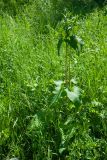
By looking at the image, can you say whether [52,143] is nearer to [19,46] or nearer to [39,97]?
[39,97]

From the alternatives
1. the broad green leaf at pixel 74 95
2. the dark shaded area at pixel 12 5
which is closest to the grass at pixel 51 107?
the broad green leaf at pixel 74 95

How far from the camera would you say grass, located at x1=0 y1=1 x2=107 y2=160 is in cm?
276

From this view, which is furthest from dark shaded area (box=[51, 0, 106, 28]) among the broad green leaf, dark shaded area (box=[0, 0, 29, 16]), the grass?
the broad green leaf

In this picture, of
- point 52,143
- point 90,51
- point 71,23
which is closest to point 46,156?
point 52,143

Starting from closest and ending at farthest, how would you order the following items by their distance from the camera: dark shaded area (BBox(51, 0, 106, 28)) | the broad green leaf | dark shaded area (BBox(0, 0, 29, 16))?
the broad green leaf
dark shaded area (BBox(51, 0, 106, 28))
dark shaded area (BBox(0, 0, 29, 16))

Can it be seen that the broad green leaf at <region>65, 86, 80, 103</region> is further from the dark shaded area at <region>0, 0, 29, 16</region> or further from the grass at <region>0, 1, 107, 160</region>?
the dark shaded area at <region>0, 0, 29, 16</region>

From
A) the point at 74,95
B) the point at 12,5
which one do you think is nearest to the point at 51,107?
the point at 74,95

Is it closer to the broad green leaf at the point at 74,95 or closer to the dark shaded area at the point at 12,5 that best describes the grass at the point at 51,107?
the broad green leaf at the point at 74,95

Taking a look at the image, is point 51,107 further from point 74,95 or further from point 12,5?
point 12,5

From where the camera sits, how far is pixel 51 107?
292 cm

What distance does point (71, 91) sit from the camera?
2.81m

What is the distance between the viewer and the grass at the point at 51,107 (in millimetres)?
2758

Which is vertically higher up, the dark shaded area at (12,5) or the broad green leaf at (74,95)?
the dark shaded area at (12,5)

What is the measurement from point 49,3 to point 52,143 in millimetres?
3164
